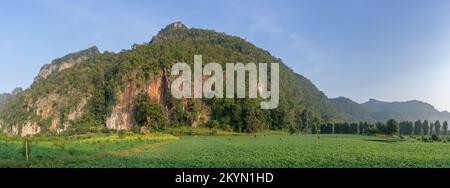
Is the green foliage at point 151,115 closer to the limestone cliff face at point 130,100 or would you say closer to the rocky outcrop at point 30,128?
the limestone cliff face at point 130,100

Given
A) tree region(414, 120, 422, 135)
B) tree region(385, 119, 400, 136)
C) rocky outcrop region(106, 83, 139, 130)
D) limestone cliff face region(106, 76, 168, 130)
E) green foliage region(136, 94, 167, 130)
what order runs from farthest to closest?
tree region(414, 120, 422, 135) → limestone cliff face region(106, 76, 168, 130) → rocky outcrop region(106, 83, 139, 130) → green foliage region(136, 94, 167, 130) → tree region(385, 119, 400, 136)

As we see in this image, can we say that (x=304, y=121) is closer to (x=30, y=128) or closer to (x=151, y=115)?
(x=151, y=115)

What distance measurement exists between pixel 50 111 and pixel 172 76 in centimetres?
3542

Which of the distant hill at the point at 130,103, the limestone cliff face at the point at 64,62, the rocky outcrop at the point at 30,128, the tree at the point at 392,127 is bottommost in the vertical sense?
the rocky outcrop at the point at 30,128

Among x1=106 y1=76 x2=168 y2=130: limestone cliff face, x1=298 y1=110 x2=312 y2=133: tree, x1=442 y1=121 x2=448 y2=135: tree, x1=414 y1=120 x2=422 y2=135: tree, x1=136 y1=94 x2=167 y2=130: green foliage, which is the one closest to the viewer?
x1=136 y1=94 x2=167 y2=130: green foliage

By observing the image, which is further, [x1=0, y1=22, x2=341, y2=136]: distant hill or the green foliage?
[x1=0, y1=22, x2=341, y2=136]: distant hill

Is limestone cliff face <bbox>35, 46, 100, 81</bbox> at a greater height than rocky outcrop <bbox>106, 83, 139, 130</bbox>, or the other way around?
limestone cliff face <bbox>35, 46, 100, 81</bbox>

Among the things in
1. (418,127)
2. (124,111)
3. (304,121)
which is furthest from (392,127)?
(124,111)

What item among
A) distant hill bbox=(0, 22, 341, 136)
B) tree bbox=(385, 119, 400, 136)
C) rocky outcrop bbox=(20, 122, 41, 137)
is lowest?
rocky outcrop bbox=(20, 122, 41, 137)

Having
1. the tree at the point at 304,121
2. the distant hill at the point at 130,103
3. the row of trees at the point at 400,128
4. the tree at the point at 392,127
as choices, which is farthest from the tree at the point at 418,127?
the distant hill at the point at 130,103

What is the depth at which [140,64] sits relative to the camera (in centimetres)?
10312

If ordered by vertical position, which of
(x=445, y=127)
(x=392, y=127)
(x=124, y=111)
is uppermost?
(x=124, y=111)
